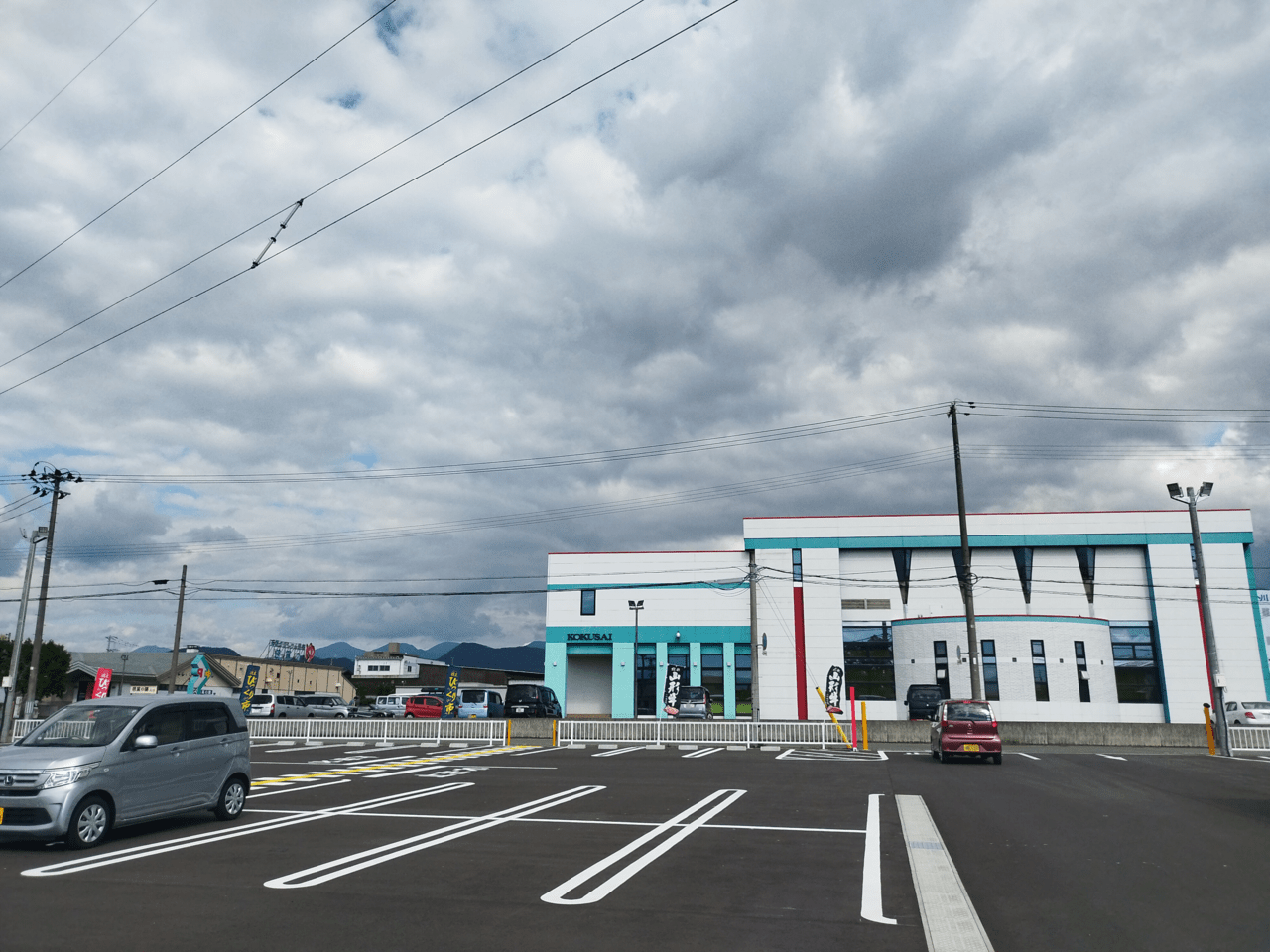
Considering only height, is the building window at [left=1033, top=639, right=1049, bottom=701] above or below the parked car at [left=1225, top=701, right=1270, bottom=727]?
above

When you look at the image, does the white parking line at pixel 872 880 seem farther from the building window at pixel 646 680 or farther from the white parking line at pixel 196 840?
the building window at pixel 646 680

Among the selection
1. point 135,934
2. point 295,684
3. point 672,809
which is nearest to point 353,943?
point 135,934

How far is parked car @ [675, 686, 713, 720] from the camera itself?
4206 cm

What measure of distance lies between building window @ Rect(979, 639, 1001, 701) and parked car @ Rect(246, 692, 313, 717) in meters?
36.0

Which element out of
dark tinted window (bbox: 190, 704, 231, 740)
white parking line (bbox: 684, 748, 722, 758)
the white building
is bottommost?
white parking line (bbox: 684, 748, 722, 758)

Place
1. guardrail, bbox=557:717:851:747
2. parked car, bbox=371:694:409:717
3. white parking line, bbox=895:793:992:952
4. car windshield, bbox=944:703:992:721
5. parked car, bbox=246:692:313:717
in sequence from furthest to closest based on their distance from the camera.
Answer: parked car, bbox=371:694:409:717 → parked car, bbox=246:692:313:717 → guardrail, bbox=557:717:851:747 → car windshield, bbox=944:703:992:721 → white parking line, bbox=895:793:992:952

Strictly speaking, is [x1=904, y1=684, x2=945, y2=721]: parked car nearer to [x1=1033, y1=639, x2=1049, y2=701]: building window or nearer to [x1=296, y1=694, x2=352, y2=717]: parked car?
[x1=1033, y1=639, x2=1049, y2=701]: building window

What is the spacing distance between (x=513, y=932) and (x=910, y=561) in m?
51.4

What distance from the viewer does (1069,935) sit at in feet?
20.9

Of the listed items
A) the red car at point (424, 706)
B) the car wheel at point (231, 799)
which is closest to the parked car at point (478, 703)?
the red car at point (424, 706)

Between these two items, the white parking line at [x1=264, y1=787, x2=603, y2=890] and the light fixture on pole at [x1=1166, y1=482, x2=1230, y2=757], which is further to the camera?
the light fixture on pole at [x1=1166, y1=482, x2=1230, y2=757]

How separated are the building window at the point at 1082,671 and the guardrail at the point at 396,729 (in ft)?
104

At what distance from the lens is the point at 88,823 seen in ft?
32.3

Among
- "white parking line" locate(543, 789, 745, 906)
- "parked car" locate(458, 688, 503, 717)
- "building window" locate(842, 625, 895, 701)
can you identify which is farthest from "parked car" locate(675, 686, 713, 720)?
"white parking line" locate(543, 789, 745, 906)
